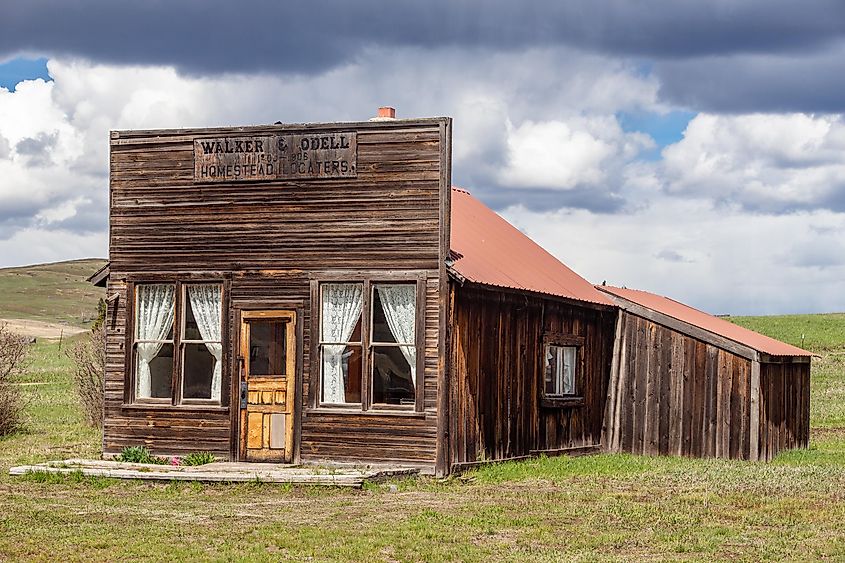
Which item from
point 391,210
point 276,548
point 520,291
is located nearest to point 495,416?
point 520,291

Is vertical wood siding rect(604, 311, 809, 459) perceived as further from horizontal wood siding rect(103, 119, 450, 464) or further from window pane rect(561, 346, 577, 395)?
horizontal wood siding rect(103, 119, 450, 464)

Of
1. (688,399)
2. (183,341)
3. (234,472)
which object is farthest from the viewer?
(688,399)

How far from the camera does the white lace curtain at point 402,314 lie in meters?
19.8

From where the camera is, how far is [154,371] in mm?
21734

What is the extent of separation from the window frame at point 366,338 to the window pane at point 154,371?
2.83 metres

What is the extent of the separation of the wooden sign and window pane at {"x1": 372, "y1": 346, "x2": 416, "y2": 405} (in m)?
2.80

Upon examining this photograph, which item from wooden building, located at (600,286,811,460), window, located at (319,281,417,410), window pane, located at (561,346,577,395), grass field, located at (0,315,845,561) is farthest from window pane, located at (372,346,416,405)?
wooden building, located at (600,286,811,460)

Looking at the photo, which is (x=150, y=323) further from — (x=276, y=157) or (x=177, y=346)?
(x=276, y=157)

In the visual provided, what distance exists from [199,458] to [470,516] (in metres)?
6.66

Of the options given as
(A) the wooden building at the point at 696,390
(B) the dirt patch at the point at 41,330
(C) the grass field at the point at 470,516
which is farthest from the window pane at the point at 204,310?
(B) the dirt patch at the point at 41,330

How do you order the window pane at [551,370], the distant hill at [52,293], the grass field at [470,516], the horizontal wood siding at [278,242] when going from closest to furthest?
the grass field at [470,516] → the horizontal wood siding at [278,242] → the window pane at [551,370] → the distant hill at [52,293]

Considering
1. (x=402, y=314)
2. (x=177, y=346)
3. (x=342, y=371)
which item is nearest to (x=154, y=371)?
(x=177, y=346)

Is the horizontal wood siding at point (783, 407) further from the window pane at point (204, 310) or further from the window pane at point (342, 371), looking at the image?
the window pane at point (204, 310)

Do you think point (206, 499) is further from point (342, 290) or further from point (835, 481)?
point (835, 481)
